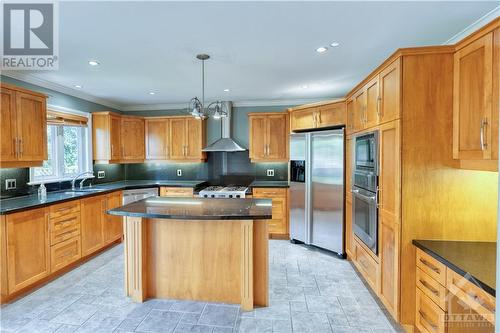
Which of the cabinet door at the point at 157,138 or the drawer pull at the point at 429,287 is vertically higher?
the cabinet door at the point at 157,138

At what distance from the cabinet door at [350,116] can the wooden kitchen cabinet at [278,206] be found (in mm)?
1553

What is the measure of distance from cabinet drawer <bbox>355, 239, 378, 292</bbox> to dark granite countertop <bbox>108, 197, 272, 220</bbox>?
3.89 ft

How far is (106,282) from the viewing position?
2.98 metres

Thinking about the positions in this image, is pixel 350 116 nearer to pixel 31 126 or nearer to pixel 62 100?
pixel 31 126

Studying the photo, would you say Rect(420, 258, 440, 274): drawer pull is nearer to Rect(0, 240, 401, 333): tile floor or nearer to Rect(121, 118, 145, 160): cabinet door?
Rect(0, 240, 401, 333): tile floor

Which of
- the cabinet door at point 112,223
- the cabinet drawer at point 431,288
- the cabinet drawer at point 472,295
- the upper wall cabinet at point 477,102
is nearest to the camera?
the cabinet drawer at point 472,295

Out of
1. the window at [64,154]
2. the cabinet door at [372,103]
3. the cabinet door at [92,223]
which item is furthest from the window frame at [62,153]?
the cabinet door at [372,103]

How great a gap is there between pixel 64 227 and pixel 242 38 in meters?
3.05

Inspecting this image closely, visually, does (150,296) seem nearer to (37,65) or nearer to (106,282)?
(106,282)

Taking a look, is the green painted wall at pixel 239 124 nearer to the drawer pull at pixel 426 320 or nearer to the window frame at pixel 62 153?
the window frame at pixel 62 153

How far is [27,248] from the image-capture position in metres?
2.71

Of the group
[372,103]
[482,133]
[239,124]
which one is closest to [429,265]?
[482,133]

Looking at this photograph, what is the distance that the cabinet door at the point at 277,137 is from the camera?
4691 mm

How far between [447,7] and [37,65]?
406cm
